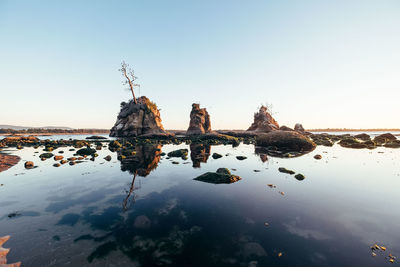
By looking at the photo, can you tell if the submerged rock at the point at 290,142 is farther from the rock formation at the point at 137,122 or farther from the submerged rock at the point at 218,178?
the rock formation at the point at 137,122

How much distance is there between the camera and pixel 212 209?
18.4 ft

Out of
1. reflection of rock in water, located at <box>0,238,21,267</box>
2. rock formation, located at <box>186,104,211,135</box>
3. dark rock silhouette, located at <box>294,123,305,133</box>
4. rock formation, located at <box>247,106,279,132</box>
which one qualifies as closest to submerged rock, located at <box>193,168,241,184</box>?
reflection of rock in water, located at <box>0,238,21,267</box>

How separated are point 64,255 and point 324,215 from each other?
7.40 meters

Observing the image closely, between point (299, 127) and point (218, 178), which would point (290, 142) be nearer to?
point (218, 178)

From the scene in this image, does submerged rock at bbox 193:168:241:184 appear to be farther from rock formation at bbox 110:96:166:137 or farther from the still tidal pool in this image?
rock formation at bbox 110:96:166:137

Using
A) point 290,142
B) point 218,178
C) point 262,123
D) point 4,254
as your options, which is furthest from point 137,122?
point 4,254

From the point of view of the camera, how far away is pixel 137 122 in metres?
49.4

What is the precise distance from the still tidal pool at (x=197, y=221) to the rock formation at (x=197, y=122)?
168 ft

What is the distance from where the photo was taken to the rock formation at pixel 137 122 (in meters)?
49.2

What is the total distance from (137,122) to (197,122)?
72.0ft

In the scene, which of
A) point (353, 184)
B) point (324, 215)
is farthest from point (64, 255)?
point (353, 184)

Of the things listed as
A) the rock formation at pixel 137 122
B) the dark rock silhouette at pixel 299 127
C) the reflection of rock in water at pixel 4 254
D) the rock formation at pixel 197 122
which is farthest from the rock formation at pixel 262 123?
the reflection of rock in water at pixel 4 254

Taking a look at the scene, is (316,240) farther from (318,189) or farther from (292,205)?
(318,189)

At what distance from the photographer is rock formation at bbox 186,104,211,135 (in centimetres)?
6019
